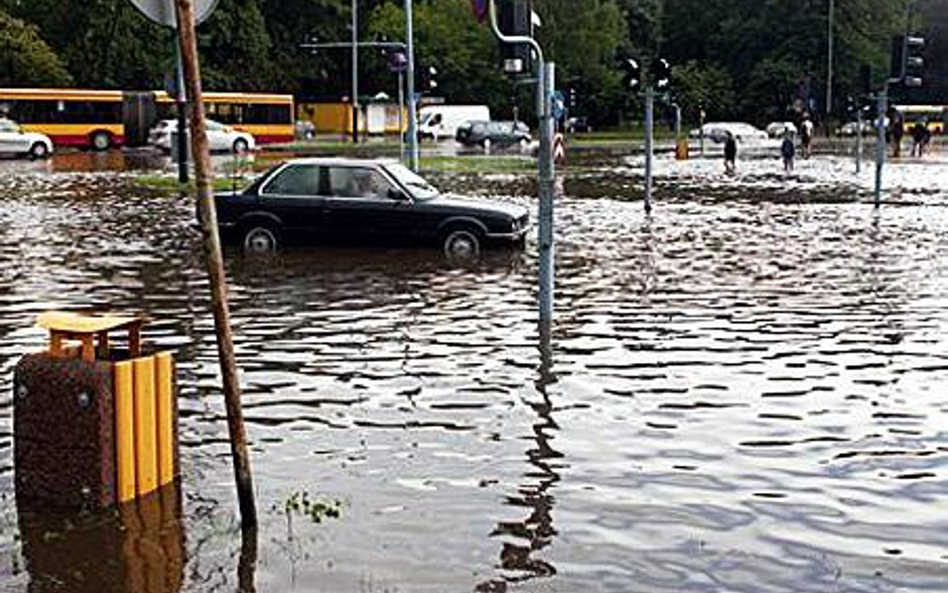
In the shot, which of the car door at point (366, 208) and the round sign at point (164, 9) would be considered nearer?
the round sign at point (164, 9)

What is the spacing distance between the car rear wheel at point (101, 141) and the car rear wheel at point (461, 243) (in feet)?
152

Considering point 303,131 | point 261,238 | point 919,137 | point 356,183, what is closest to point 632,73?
point 356,183

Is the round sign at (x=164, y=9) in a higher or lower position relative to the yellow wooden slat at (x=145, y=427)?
higher

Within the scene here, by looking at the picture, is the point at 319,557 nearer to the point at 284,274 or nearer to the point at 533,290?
the point at 533,290

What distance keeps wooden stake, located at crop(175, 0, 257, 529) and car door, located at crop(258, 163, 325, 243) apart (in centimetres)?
1258

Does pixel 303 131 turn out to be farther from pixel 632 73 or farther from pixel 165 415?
pixel 165 415

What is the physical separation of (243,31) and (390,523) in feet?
256

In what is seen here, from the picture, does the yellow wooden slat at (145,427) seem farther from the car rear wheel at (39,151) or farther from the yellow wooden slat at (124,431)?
the car rear wheel at (39,151)

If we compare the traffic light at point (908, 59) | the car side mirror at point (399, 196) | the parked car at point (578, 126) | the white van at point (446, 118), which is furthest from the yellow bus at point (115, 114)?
the car side mirror at point (399, 196)

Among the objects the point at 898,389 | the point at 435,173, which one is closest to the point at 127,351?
the point at 898,389

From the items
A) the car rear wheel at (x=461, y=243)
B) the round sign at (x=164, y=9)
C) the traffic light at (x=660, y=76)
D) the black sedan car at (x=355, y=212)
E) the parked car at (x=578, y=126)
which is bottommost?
the car rear wheel at (x=461, y=243)

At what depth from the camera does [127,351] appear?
23.9 ft

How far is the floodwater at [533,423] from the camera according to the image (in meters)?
6.32

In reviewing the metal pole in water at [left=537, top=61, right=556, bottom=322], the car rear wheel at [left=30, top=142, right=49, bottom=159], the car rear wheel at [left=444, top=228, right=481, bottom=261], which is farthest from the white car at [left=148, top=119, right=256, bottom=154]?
the metal pole in water at [left=537, top=61, right=556, bottom=322]
